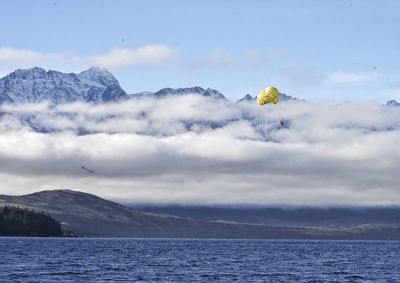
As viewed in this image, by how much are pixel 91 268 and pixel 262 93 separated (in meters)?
50.6

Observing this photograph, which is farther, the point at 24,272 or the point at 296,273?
the point at 296,273

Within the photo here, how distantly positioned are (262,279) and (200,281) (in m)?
12.9

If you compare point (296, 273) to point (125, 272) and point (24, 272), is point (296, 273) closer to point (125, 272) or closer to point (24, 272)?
point (125, 272)

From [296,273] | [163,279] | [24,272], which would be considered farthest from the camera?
[296,273]

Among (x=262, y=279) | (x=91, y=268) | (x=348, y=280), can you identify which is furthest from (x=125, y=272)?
(x=348, y=280)

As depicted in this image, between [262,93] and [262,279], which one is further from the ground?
[262,93]

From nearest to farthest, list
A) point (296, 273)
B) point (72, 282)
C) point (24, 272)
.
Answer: point (72, 282), point (24, 272), point (296, 273)

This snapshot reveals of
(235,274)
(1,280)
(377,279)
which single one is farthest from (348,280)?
(1,280)

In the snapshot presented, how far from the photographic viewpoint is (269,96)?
16200 centimetres

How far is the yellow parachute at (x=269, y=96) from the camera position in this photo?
161 meters

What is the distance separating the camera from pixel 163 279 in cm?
15488

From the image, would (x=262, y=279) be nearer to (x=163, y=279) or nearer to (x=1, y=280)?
(x=163, y=279)

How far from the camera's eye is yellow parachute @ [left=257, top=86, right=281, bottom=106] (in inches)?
6324

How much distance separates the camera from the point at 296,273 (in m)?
179
